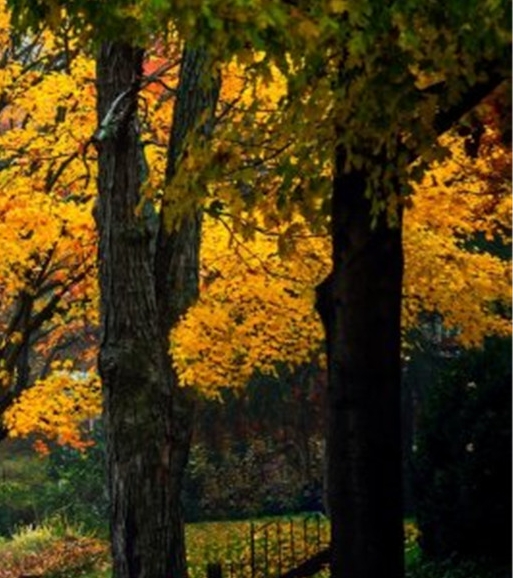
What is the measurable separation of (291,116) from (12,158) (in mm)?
12577

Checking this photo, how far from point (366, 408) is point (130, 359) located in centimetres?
321

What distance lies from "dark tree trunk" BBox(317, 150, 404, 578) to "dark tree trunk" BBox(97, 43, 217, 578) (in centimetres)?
271

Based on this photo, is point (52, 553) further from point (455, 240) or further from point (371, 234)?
point (371, 234)

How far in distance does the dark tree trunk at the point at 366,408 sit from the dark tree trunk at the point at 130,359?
2711mm

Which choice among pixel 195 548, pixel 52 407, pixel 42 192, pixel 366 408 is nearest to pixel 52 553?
pixel 195 548

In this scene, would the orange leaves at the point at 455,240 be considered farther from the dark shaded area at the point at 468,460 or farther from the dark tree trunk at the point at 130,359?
the dark tree trunk at the point at 130,359

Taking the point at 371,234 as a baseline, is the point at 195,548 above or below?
below

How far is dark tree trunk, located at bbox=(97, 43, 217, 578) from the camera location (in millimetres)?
11766

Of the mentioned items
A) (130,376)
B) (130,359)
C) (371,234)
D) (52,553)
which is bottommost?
(52,553)

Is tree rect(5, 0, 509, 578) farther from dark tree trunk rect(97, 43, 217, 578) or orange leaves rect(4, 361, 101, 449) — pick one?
orange leaves rect(4, 361, 101, 449)

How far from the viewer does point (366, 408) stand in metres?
9.30

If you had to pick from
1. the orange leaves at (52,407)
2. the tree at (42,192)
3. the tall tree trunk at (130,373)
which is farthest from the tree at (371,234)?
the orange leaves at (52,407)

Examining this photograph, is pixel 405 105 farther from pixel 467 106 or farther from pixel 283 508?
pixel 283 508

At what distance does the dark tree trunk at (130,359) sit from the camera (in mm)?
11766
